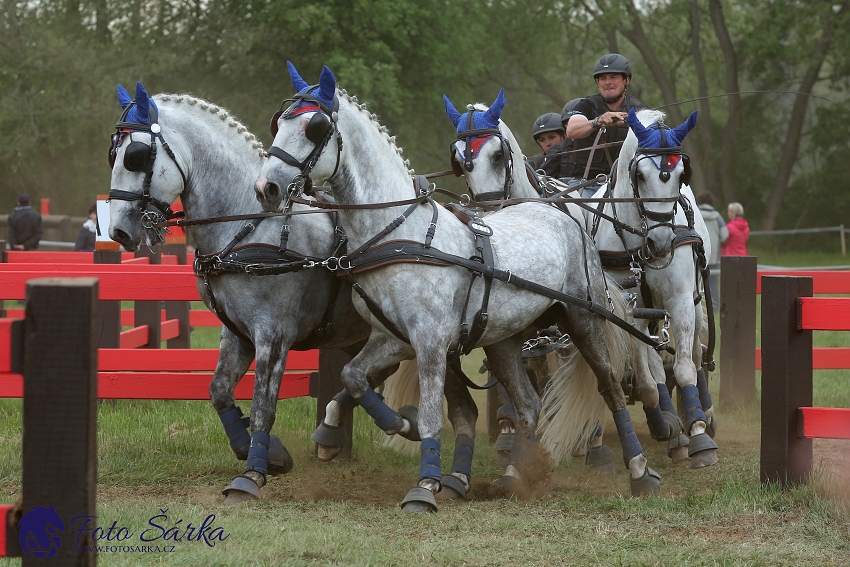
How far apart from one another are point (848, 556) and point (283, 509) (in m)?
2.69

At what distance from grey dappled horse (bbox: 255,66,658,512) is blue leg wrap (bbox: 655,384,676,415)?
85cm

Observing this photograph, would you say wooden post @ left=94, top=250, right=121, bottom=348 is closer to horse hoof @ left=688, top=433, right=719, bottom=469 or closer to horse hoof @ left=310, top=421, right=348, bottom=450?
horse hoof @ left=310, top=421, right=348, bottom=450

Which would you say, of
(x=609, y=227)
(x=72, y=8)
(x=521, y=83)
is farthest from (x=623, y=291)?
(x=521, y=83)

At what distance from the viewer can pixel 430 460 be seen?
196 inches

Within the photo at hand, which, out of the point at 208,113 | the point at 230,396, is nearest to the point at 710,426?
the point at 230,396

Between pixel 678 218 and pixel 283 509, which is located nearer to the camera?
pixel 283 509

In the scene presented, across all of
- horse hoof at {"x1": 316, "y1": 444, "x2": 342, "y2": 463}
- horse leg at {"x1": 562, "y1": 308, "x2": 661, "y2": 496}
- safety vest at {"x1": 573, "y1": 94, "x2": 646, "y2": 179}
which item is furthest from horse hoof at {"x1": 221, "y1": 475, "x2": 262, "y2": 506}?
safety vest at {"x1": 573, "y1": 94, "x2": 646, "y2": 179}

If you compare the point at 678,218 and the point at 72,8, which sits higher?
the point at 72,8

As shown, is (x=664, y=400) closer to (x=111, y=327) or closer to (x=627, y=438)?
(x=627, y=438)

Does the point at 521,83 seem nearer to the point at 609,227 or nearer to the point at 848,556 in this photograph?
the point at 609,227

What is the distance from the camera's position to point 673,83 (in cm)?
3117

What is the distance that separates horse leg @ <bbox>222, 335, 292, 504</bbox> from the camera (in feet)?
16.8

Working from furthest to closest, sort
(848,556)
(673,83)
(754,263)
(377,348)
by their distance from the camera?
(673,83) → (754,263) → (377,348) → (848,556)

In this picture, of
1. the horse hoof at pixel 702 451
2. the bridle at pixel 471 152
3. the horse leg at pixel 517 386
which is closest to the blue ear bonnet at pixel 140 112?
the bridle at pixel 471 152
